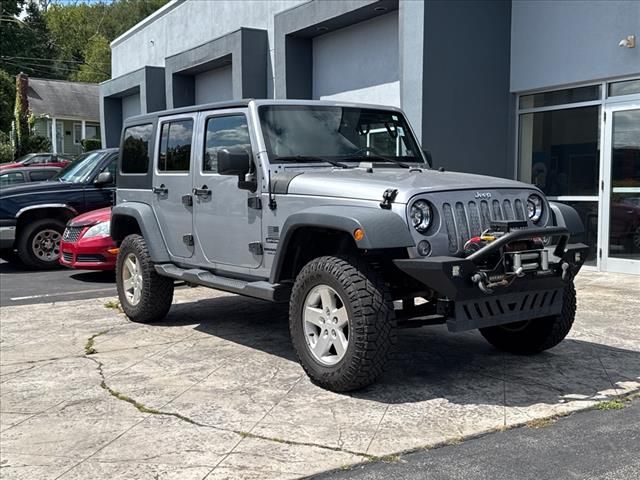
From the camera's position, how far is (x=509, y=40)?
12.0 meters

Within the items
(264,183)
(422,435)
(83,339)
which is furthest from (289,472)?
(83,339)

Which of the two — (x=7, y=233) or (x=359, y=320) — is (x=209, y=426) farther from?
(x=7, y=233)

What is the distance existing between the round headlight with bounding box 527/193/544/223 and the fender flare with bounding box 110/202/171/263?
11.2 ft

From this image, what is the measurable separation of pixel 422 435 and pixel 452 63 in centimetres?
850

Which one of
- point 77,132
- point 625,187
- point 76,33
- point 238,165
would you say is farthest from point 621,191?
point 76,33

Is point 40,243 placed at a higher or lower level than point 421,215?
lower

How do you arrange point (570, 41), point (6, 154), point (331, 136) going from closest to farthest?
point (331, 136)
point (570, 41)
point (6, 154)

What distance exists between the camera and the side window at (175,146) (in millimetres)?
6672

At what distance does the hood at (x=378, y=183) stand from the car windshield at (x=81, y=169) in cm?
739

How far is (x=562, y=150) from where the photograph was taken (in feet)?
37.5

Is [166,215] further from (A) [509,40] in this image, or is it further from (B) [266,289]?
(A) [509,40]

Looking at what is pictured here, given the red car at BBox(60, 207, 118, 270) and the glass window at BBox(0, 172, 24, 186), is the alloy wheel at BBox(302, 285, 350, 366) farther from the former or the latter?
the glass window at BBox(0, 172, 24, 186)

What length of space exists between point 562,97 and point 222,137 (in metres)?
7.09

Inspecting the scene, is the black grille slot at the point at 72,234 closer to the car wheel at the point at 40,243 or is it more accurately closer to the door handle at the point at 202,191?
the car wheel at the point at 40,243
